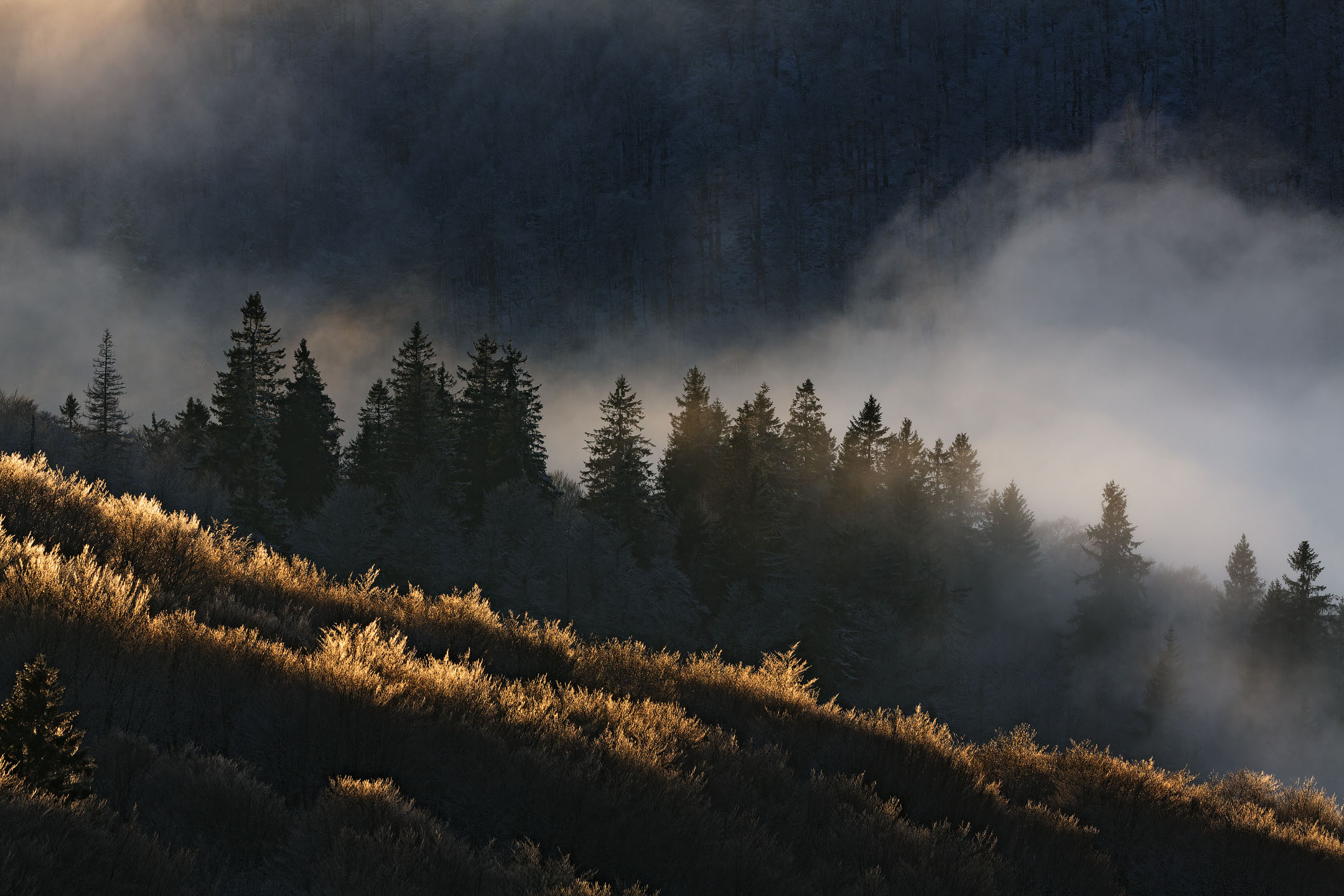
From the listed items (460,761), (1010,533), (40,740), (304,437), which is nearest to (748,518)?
(304,437)

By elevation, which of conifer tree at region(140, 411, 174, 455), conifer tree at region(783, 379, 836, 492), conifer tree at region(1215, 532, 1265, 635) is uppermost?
conifer tree at region(783, 379, 836, 492)

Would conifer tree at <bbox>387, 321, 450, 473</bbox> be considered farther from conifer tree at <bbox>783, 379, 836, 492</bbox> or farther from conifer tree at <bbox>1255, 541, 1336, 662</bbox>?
conifer tree at <bbox>1255, 541, 1336, 662</bbox>

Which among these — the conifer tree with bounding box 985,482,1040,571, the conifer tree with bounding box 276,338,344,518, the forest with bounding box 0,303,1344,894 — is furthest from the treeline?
the forest with bounding box 0,303,1344,894

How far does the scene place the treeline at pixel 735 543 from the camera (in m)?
53.4

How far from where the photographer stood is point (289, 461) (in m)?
55.2

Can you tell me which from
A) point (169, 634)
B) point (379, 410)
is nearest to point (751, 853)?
point (169, 634)

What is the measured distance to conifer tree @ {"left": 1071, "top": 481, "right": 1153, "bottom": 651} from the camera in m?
75.6

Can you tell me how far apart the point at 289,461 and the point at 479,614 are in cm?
5111

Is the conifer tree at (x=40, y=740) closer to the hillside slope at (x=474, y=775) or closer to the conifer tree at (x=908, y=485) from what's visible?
the hillside slope at (x=474, y=775)

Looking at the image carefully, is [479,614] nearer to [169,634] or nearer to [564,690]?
[564,690]

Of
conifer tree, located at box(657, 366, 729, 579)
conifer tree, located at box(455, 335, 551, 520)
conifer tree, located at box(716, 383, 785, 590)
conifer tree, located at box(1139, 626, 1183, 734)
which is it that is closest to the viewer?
conifer tree, located at box(455, 335, 551, 520)

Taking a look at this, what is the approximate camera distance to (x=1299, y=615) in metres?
67.6

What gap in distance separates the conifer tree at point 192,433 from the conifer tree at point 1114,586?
73.5m

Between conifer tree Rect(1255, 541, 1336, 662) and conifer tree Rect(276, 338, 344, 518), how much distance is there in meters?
74.4
